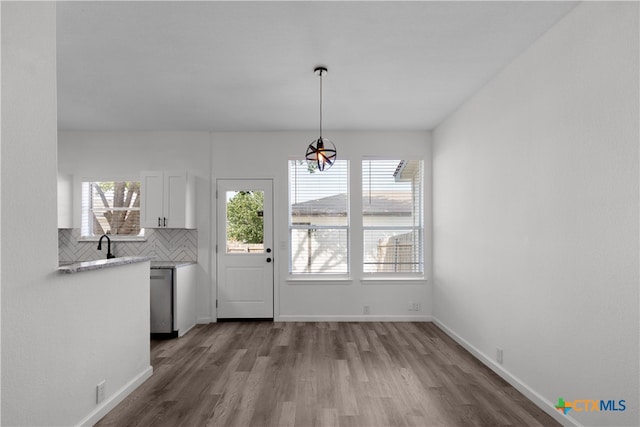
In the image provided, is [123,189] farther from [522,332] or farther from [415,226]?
[522,332]

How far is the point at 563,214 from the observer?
241 centimetres

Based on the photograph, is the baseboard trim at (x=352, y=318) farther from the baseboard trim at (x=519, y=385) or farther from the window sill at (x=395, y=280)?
the baseboard trim at (x=519, y=385)

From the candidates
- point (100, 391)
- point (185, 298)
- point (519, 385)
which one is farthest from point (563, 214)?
point (185, 298)

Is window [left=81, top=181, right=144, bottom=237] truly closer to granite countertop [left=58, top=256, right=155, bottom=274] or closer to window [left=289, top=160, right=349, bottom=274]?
window [left=289, top=160, right=349, bottom=274]

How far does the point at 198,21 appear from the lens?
7.97 feet

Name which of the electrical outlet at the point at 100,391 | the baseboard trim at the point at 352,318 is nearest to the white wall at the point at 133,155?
the baseboard trim at the point at 352,318

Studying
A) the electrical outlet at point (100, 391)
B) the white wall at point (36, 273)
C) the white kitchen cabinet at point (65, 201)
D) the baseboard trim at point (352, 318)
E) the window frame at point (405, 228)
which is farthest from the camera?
the window frame at point (405, 228)

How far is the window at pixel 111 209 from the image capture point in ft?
17.1

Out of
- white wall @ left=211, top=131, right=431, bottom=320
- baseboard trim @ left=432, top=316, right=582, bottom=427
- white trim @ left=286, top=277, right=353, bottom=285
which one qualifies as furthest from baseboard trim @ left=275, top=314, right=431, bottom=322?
baseboard trim @ left=432, top=316, right=582, bottom=427

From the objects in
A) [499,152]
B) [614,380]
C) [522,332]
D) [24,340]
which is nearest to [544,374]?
[522,332]

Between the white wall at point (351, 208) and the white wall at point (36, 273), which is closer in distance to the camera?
the white wall at point (36, 273)

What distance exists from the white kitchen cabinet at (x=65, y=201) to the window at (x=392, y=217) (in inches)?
173

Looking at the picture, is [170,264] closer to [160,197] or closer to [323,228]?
[160,197]

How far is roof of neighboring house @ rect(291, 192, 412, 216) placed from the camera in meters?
5.32
